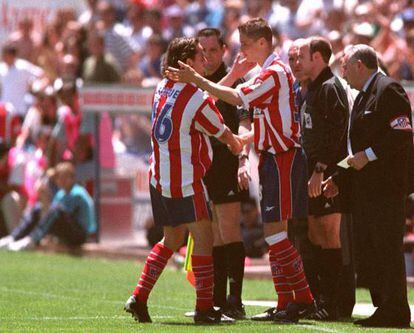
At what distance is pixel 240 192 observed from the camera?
12711mm

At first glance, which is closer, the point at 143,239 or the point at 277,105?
the point at 277,105

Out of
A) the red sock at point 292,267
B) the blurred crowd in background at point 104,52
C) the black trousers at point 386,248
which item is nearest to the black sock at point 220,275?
the red sock at point 292,267

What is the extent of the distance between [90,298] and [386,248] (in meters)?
3.66

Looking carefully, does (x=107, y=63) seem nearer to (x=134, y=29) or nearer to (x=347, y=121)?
(x=134, y=29)

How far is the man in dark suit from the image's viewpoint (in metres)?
11.7

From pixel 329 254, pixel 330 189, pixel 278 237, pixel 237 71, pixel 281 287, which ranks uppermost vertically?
pixel 237 71

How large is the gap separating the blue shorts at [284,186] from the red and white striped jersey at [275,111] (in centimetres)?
9

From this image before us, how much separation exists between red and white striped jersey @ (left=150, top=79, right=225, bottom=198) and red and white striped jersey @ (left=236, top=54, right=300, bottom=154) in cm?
37

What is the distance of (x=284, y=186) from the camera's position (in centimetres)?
1188

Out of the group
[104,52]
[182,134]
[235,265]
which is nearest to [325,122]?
[182,134]

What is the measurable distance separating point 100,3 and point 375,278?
14767 millimetres

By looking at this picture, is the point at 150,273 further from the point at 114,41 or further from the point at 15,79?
the point at 15,79

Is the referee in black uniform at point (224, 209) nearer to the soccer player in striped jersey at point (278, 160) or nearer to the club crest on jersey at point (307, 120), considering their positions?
the club crest on jersey at point (307, 120)

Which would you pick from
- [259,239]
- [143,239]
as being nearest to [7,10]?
[143,239]
